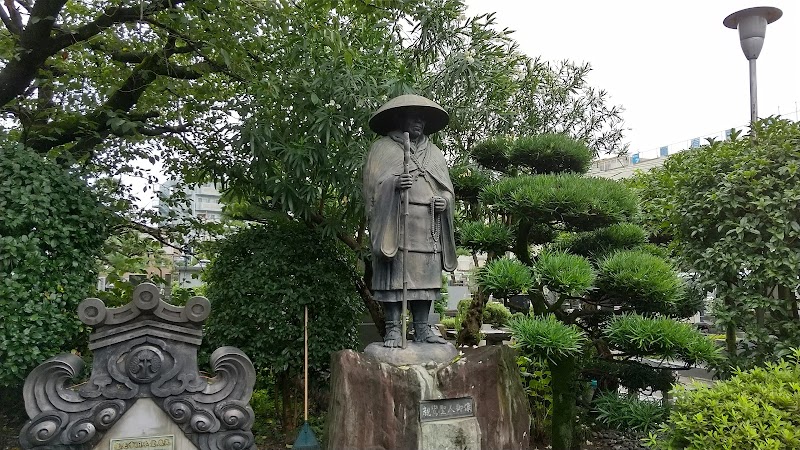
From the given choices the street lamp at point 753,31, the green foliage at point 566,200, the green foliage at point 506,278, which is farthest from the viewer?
the street lamp at point 753,31

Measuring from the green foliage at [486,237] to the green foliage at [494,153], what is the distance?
96 centimetres

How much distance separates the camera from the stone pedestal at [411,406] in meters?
4.08

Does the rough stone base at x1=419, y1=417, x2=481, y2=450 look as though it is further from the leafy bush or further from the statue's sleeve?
the leafy bush

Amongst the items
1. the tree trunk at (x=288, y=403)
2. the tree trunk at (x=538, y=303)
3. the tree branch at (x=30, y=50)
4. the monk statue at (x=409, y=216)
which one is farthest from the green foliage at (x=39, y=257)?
the tree trunk at (x=538, y=303)

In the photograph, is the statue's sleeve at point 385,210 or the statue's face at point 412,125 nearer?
the statue's sleeve at point 385,210

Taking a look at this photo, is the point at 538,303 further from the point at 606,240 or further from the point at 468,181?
the point at 468,181

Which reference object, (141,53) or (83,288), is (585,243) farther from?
(141,53)

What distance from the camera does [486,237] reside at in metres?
5.29

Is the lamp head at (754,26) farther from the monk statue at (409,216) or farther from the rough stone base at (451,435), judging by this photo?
the rough stone base at (451,435)

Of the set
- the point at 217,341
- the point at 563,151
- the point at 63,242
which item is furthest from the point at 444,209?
the point at 63,242

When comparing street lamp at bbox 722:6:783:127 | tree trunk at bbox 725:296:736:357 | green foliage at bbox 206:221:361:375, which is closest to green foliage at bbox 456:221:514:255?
green foliage at bbox 206:221:361:375

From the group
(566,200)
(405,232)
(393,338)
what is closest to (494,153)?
(566,200)

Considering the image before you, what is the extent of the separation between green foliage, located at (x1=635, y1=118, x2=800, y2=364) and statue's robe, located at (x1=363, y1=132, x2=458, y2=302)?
228 cm

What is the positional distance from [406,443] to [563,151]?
3367mm
